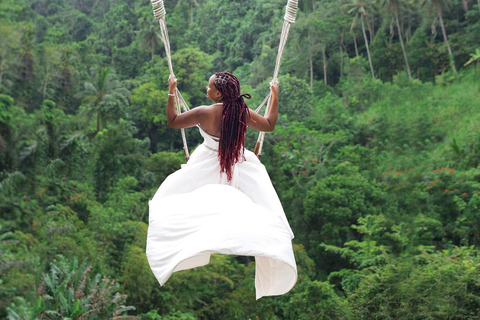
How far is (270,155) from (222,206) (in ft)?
50.3

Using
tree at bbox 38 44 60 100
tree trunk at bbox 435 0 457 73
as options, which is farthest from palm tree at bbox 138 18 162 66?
tree trunk at bbox 435 0 457 73

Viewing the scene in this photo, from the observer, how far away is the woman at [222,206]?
254 centimetres

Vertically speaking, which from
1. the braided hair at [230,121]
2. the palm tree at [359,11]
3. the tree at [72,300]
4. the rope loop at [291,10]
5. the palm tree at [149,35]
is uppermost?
the palm tree at [149,35]

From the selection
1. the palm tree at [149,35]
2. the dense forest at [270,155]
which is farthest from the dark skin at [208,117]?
the palm tree at [149,35]

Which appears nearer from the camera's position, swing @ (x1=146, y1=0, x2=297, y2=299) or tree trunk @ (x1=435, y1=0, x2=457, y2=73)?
swing @ (x1=146, y1=0, x2=297, y2=299)

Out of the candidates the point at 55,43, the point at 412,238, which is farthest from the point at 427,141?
the point at 55,43

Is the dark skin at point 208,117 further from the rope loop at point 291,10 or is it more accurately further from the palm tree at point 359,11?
the palm tree at point 359,11

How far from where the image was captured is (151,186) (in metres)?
20.0

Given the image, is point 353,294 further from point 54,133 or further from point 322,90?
point 322,90

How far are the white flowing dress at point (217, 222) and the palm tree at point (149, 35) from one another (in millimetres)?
29059

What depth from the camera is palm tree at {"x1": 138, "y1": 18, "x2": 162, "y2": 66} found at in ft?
104

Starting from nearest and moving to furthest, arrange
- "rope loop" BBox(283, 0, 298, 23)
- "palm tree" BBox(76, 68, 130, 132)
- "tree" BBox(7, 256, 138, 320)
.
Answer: "rope loop" BBox(283, 0, 298, 23) < "tree" BBox(7, 256, 138, 320) < "palm tree" BBox(76, 68, 130, 132)

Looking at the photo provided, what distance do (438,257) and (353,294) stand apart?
1.62 metres

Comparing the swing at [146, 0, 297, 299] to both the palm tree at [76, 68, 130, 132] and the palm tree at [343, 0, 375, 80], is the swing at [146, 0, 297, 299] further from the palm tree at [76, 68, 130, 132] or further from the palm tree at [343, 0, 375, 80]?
the palm tree at [343, 0, 375, 80]
